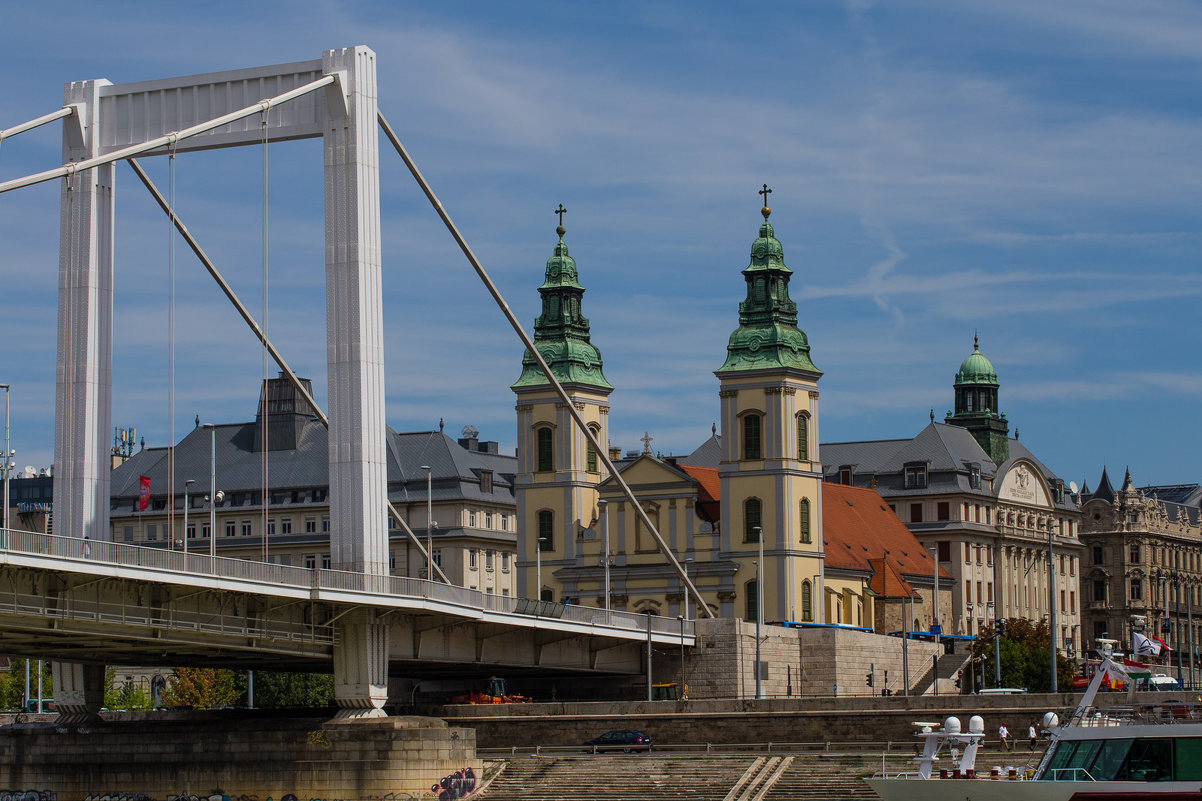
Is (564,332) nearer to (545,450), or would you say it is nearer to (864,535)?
(545,450)

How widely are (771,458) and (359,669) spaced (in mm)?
45745

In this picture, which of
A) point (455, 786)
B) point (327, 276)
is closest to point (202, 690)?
point (455, 786)

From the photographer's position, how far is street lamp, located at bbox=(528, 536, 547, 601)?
103812 millimetres

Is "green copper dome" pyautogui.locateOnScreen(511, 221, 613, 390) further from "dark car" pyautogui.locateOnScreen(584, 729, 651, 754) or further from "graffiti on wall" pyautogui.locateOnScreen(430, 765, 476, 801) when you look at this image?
"graffiti on wall" pyautogui.locateOnScreen(430, 765, 476, 801)

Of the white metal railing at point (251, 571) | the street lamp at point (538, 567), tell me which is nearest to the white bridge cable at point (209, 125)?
the white metal railing at point (251, 571)

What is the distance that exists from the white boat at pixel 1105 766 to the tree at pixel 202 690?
60.7 metres

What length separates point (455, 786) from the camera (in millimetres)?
57750

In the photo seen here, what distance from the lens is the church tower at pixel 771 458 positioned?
330 feet

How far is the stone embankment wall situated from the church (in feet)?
121

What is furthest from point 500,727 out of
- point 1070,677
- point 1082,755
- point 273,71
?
point 1070,677

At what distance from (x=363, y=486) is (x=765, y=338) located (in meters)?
49.4

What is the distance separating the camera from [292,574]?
55.3 meters

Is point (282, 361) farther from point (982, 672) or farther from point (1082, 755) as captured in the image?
point (982, 672)

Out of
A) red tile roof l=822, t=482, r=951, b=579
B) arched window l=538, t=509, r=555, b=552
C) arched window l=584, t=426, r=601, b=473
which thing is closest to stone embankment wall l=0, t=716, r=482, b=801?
arched window l=538, t=509, r=555, b=552
